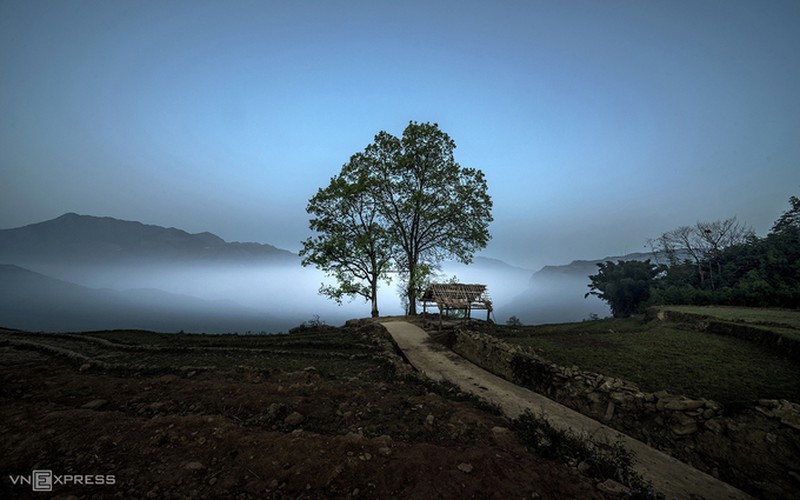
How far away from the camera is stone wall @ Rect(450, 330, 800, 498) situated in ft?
19.3

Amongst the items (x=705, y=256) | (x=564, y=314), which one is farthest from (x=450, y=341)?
→ (x=564, y=314)

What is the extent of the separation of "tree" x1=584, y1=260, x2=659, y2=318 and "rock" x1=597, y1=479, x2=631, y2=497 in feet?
106

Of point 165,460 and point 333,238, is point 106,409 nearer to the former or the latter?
point 165,460

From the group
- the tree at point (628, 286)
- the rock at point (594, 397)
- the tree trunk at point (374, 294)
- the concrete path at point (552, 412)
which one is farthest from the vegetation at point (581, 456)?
the tree at point (628, 286)

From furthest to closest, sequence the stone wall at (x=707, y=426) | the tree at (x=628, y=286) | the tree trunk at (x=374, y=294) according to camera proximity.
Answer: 1. the tree at (x=628, y=286)
2. the tree trunk at (x=374, y=294)
3. the stone wall at (x=707, y=426)

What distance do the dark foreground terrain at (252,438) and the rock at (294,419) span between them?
0.02m

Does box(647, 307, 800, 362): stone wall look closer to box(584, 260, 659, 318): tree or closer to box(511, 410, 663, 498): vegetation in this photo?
box(511, 410, 663, 498): vegetation

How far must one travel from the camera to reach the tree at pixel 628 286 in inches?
1176

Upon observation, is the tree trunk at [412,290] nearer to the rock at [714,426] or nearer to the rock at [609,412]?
the rock at [609,412]

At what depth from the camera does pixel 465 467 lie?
4.18 m

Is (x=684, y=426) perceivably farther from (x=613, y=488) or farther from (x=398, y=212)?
(x=398, y=212)

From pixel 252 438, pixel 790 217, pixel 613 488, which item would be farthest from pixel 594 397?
pixel 790 217

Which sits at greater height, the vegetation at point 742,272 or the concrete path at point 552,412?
the vegetation at point 742,272

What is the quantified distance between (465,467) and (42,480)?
584cm
